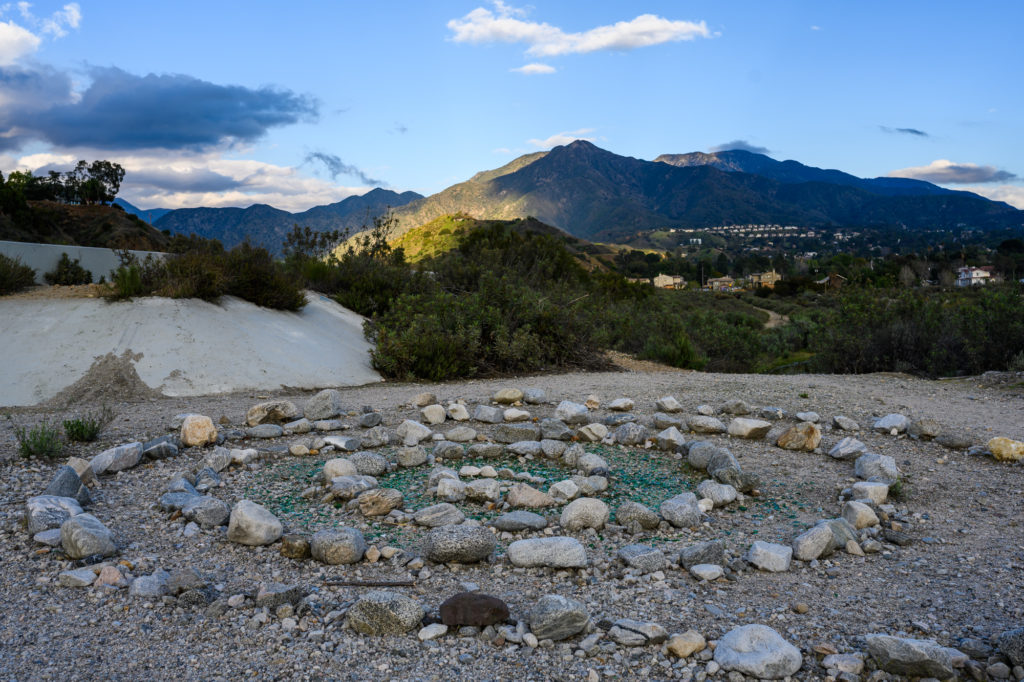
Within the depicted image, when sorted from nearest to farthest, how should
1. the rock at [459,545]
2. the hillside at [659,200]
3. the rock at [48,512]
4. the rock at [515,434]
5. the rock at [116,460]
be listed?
the rock at [459,545], the rock at [48,512], the rock at [116,460], the rock at [515,434], the hillside at [659,200]

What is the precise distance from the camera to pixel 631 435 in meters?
6.34

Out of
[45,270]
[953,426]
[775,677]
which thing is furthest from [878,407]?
[45,270]

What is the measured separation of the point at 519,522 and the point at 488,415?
3.19 metres

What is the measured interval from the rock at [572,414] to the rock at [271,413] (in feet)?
9.53

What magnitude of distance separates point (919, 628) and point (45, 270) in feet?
50.6

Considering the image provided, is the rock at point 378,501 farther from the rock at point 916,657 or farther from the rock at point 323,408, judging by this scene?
the rock at point 916,657

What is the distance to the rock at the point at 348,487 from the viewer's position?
4.70 metres

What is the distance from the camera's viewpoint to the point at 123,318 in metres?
10.3

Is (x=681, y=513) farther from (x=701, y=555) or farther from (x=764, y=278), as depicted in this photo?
(x=764, y=278)

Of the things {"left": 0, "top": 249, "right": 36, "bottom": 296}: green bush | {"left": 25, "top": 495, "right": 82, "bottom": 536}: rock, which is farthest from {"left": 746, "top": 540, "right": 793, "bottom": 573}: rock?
{"left": 0, "top": 249, "right": 36, "bottom": 296}: green bush

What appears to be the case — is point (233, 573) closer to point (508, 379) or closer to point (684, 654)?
point (684, 654)

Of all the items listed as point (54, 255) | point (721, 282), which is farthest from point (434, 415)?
point (721, 282)

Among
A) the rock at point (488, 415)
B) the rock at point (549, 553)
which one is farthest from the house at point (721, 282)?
the rock at point (549, 553)

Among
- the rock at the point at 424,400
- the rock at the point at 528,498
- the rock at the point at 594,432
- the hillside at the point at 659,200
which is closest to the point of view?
the rock at the point at 528,498
